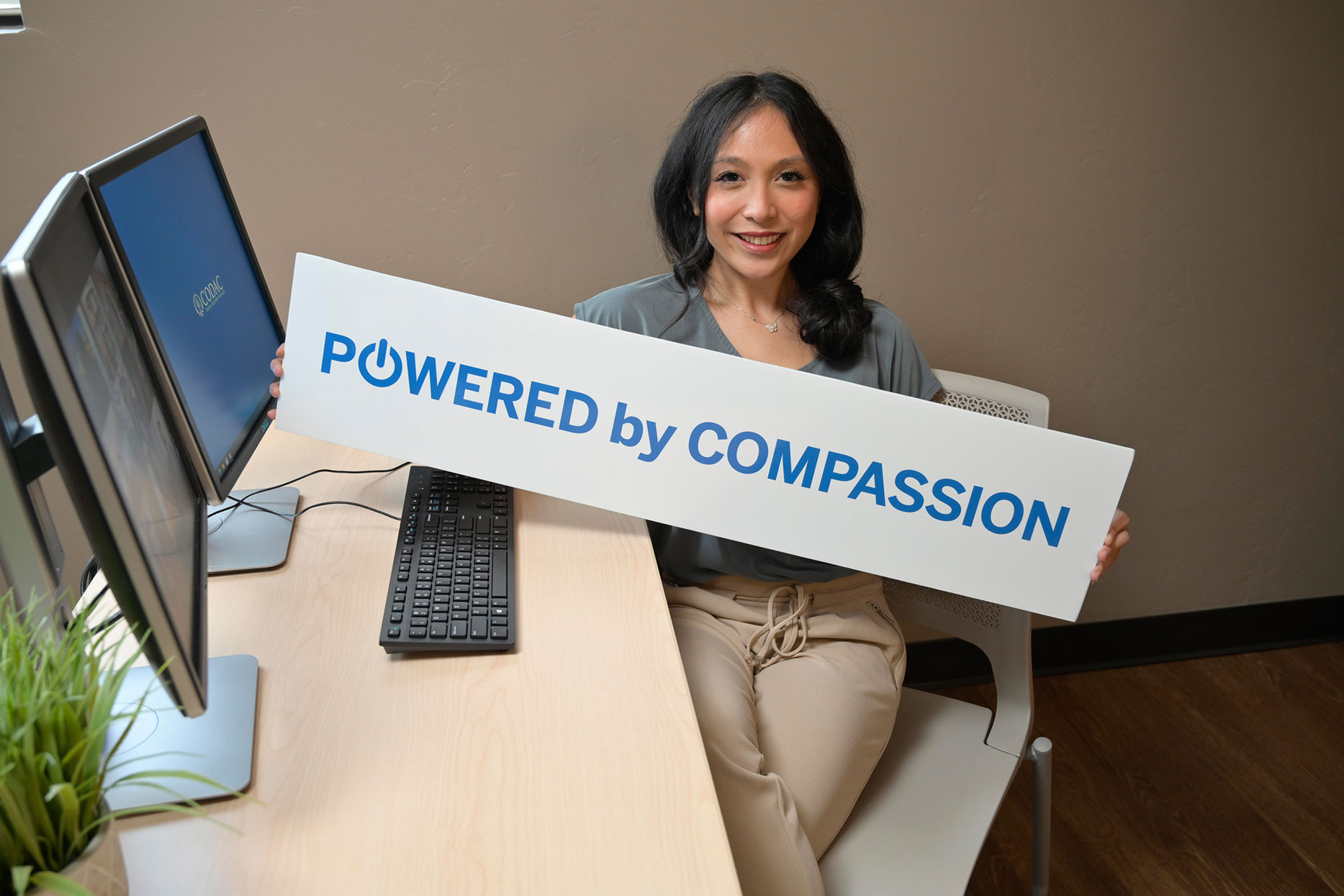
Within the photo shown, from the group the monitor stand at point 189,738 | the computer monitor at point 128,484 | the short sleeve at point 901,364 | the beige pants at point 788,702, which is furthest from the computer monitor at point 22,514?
the short sleeve at point 901,364

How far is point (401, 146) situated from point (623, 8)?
0.44 metres

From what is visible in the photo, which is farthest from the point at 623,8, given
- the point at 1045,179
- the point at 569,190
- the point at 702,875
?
the point at 702,875

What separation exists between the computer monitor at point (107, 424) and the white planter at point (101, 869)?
94 millimetres

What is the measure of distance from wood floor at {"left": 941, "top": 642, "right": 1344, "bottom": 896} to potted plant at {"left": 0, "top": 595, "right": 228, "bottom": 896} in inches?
58.6

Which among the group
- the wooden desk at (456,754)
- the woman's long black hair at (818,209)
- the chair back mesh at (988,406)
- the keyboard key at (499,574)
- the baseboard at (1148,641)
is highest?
the woman's long black hair at (818,209)

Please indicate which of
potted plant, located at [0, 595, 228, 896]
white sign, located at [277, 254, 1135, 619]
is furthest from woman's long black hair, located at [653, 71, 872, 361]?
potted plant, located at [0, 595, 228, 896]

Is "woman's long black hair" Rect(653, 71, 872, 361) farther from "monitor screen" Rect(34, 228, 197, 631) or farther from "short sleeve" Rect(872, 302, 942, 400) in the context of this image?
"monitor screen" Rect(34, 228, 197, 631)

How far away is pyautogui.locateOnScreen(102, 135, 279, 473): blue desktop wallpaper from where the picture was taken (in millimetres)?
904

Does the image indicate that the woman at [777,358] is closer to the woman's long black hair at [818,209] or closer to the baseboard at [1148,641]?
the woman's long black hair at [818,209]

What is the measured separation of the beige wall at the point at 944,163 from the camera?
4.64 feet

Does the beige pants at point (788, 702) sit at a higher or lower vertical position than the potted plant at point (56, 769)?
lower

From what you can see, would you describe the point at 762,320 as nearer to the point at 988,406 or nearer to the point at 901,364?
the point at 901,364

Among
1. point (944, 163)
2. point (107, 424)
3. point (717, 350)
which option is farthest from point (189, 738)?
point (944, 163)

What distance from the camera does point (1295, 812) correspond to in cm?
178
